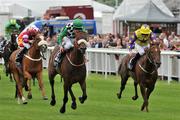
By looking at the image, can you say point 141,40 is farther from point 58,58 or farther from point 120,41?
point 120,41

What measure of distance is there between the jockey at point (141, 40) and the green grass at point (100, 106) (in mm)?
1119

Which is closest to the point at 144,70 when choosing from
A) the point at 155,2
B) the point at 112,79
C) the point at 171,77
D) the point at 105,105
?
the point at 105,105

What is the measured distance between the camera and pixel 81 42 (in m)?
14.3

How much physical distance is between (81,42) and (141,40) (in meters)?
3.05

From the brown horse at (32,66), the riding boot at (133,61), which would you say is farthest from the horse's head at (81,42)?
the brown horse at (32,66)

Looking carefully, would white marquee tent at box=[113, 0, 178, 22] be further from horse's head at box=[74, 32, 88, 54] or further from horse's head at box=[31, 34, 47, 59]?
horse's head at box=[74, 32, 88, 54]

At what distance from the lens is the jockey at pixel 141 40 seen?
16.7m

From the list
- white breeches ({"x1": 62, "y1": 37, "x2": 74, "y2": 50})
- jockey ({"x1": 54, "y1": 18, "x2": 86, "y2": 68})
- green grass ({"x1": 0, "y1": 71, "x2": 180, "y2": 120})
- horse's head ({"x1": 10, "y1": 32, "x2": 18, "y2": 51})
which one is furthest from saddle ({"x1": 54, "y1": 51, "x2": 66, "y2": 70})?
horse's head ({"x1": 10, "y1": 32, "x2": 18, "y2": 51})

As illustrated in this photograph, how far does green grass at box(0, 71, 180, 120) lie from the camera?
14.8 m

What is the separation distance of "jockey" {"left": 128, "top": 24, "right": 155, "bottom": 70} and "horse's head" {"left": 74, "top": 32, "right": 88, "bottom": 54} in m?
2.42

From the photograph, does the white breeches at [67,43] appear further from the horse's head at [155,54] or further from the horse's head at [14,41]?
the horse's head at [14,41]

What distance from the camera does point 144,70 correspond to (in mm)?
16562

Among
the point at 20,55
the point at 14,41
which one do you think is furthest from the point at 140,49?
the point at 14,41

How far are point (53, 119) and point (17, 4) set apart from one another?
34701 millimetres
